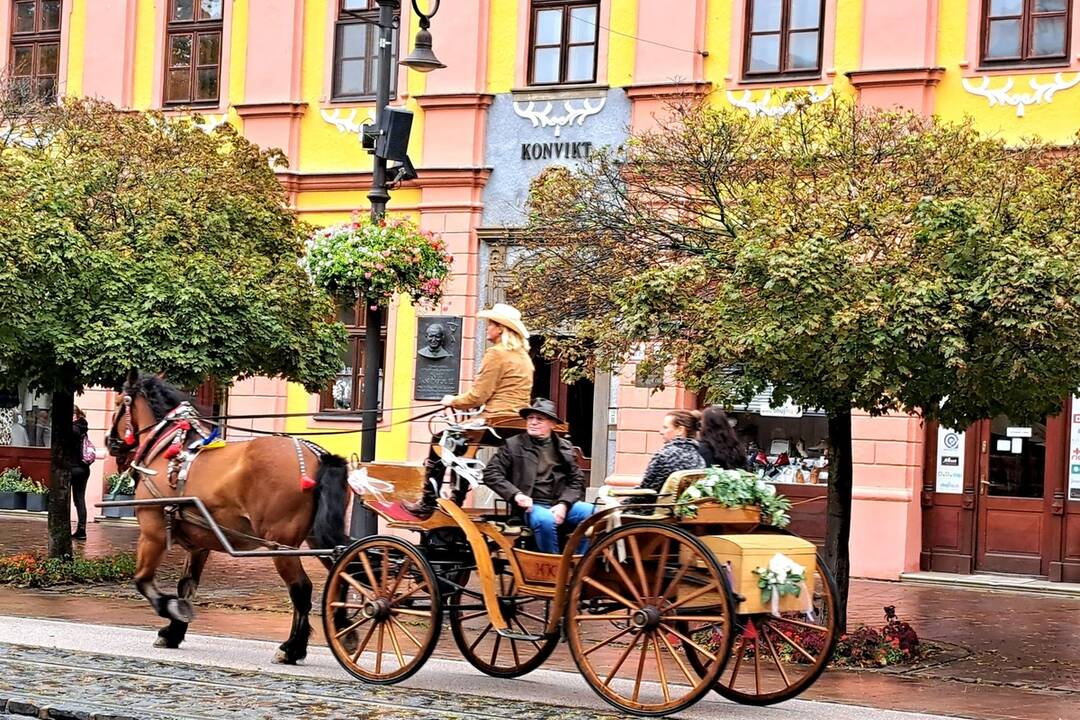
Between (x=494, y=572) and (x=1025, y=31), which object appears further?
(x=1025, y=31)

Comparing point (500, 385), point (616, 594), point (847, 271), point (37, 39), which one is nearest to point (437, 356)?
point (37, 39)

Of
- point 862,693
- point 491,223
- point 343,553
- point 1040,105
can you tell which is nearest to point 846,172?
point 862,693

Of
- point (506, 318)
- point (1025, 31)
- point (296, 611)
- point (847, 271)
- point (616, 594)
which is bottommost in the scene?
point (296, 611)

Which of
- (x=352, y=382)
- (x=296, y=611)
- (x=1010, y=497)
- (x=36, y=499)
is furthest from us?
(x=36, y=499)

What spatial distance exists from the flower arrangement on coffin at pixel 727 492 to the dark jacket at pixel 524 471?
921 millimetres

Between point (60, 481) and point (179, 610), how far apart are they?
601 centimetres

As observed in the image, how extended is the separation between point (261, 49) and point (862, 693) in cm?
1492

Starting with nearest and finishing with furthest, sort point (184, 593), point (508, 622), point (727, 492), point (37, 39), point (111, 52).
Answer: point (727, 492) < point (508, 622) < point (184, 593) < point (111, 52) < point (37, 39)

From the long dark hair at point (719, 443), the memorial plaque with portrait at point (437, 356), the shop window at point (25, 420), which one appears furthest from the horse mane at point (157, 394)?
the shop window at point (25, 420)

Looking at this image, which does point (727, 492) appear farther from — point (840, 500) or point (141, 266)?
point (141, 266)

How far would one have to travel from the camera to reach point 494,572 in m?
9.77

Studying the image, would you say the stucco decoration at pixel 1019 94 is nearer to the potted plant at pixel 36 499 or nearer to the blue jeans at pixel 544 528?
the blue jeans at pixel 544 528

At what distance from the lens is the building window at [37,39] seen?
2472 centimetres

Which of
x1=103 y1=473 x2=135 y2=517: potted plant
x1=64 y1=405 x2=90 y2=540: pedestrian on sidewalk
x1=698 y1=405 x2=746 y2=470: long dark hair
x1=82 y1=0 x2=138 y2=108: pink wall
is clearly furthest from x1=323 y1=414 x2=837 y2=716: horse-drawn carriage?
x1=82 y1=0 x2=138 y2=108: pink wall
